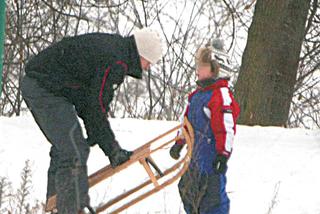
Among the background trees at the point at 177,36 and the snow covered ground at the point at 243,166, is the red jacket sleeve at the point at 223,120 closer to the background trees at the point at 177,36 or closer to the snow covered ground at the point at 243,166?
the snow covered ground at the point at 243,166

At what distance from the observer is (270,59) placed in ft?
33.5

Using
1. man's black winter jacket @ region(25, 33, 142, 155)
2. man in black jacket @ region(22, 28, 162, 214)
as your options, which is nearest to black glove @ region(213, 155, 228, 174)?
man in black jacket @ region(22, 28, 162, 214)

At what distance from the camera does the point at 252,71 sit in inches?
407

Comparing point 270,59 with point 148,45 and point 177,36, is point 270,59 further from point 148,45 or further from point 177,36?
point 177,36

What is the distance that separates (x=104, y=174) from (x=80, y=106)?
488 mm

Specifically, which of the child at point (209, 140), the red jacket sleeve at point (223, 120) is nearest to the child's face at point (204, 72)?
the child at point (209, 140)

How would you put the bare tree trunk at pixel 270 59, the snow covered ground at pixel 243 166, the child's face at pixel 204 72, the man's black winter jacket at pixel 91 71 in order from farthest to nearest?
the bare tree trunk at pixel 270 59 < the snow covered ground at pixel 243 166 < the child's face at pixel 204 72 < the man's black winter jacket at pixel 91 71

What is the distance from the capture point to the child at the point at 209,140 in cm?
530

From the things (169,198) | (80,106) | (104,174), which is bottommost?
(169,198)

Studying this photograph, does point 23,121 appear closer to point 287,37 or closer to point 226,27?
point 287,37

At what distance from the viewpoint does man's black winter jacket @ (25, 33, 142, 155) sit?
514 cm

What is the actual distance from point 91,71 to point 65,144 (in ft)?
1.66

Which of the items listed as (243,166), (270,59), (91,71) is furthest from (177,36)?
(91,71)

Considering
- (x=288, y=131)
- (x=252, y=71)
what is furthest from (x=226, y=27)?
(x=288, y=131)
